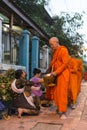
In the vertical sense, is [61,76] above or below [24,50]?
below

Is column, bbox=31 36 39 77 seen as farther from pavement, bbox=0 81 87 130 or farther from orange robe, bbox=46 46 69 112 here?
orange robe, bbox=46 46 69 112

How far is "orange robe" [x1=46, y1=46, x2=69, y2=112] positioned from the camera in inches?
304

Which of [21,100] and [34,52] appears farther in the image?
[34,52]

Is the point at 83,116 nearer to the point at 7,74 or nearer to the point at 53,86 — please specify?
the point at 53,86

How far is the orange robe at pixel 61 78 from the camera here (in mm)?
7727

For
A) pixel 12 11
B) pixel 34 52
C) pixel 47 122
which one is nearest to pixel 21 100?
pixel 47 122

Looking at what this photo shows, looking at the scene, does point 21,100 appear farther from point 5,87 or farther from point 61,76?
point 61,76

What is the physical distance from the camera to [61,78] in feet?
25.8

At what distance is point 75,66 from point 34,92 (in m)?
2.07

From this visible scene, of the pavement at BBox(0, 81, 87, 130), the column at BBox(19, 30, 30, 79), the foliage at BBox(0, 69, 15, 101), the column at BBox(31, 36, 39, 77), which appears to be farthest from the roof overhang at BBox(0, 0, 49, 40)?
the pavement at BBox(0, 81, 87, 130)

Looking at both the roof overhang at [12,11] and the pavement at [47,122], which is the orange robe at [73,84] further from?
the roof overhang at [12,11]

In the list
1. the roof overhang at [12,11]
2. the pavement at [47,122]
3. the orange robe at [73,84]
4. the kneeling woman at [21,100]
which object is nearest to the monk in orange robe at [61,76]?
the pavement at [47,122]

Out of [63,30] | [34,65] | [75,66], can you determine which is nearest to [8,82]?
[75,66]

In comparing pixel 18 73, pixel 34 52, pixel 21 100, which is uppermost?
pixel 34 52
